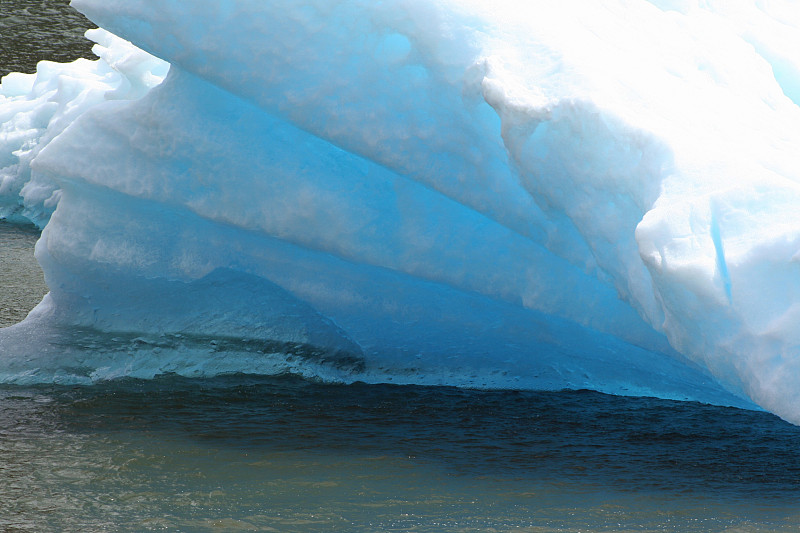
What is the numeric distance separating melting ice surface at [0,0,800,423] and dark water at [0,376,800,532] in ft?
0.84

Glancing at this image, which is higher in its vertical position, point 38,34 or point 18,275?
point 18,275

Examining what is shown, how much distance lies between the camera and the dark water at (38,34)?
1432cm

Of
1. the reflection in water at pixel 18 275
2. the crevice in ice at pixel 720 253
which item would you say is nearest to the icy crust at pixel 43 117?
the reflection in water at pixel 18 275

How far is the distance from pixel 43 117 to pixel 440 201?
17.6ft

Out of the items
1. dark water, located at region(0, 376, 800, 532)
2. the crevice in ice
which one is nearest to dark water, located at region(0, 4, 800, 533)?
dark water, located at region(0, 376, 800, 532)

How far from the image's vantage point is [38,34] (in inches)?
624

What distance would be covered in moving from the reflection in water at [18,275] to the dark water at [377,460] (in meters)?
1.36

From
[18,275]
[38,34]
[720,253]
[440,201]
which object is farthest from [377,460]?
[38,34]

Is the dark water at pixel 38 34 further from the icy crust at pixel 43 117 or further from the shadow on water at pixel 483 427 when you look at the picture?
the shadow on water at pixel 483 427

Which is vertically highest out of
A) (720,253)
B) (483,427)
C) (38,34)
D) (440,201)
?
(720,253)

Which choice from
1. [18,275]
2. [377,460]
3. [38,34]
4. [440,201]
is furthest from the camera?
[38,34]

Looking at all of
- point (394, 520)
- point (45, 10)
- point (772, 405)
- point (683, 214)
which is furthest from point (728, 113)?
point (45, 10)

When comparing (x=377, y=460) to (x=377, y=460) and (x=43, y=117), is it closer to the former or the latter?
→ (x=377, y=460)

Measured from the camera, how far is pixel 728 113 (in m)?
A: 3.17
